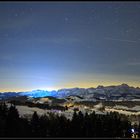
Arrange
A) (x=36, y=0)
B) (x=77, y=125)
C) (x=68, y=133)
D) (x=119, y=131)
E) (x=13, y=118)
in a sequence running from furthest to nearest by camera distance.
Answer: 1. (x=119, y=131)
2. (x=77, y=125)
3. (x=68, y=133)
4. (x=13, y=118)
5. (x=36, y=0)

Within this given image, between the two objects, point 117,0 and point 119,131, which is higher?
point 117,0

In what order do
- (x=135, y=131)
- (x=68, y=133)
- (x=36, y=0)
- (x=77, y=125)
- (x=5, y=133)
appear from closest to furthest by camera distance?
(x=36, y=0), (x=5, y=133), (x=68, y=133), (x=77, y=125), (x=135, y=131)

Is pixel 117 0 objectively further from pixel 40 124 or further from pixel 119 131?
pixel 119 131

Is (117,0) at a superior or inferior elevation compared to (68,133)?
superior

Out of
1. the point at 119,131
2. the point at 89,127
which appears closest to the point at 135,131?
the point at 119,131

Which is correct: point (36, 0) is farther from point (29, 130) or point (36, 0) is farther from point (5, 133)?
point (29, 130)

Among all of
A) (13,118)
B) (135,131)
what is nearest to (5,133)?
(13,118)

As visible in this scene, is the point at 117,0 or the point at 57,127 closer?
the point at 117,0

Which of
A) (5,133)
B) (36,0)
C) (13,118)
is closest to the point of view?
(36,0)

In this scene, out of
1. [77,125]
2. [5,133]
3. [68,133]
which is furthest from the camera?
[77,125]
